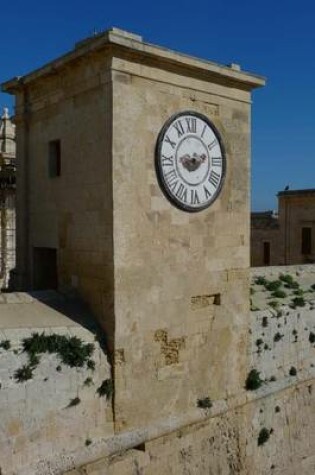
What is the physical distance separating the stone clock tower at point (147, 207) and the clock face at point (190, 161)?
2cm

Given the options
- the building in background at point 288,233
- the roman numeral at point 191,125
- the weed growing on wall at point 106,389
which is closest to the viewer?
the weed growing on wall at point 106,389

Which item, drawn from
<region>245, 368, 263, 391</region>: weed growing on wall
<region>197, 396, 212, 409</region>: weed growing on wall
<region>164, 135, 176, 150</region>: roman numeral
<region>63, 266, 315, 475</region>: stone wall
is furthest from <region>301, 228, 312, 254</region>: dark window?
<region>164, 135, 176, 150</region>: roman numeral

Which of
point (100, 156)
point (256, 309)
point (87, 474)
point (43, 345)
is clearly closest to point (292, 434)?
point (256, 309)

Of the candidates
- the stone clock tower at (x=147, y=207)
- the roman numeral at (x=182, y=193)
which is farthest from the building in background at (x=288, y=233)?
the roman numeral at (x=182, y=193)

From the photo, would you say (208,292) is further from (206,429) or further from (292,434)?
(292,434)

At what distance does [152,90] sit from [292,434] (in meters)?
6.57

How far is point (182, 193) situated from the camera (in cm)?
705

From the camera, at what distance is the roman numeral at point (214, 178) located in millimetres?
7453

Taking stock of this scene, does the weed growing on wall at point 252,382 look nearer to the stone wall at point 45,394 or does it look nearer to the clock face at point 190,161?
the stone wall at point 45,394

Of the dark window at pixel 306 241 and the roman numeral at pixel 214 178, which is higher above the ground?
the roman numeral at pixel 214 178

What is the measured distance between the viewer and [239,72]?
7617 millimetres

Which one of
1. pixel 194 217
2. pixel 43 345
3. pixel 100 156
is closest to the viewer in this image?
pixel 43 345

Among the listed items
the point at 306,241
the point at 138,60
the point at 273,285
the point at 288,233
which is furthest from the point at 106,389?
the point at 288,233

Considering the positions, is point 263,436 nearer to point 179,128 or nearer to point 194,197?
point 194,197
